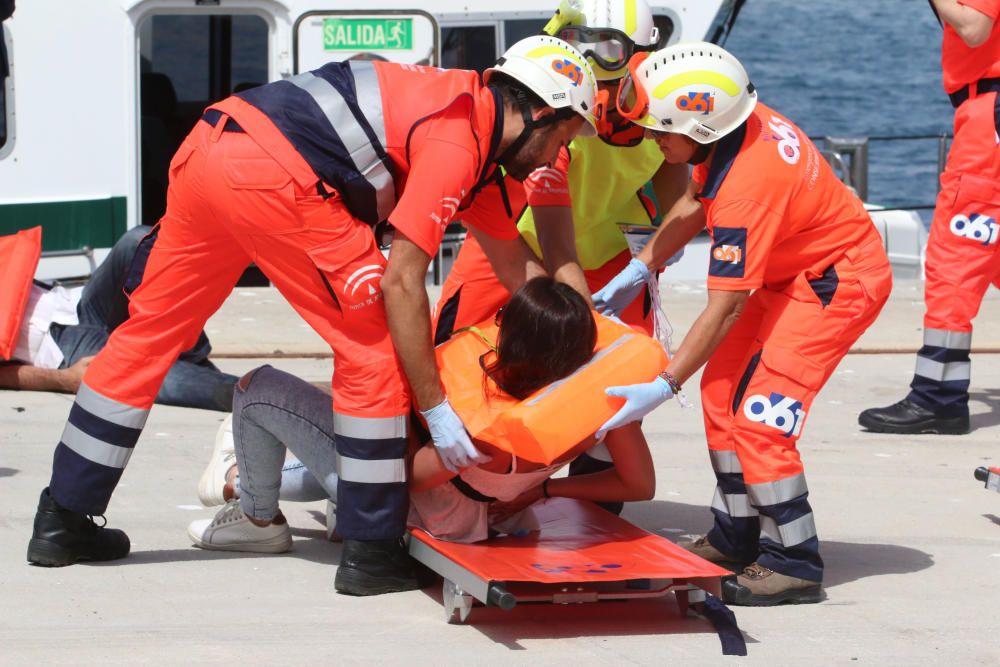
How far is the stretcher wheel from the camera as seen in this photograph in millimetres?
3953

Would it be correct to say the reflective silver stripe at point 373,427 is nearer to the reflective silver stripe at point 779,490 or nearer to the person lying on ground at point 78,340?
the reflective silver stripe at point 779,490

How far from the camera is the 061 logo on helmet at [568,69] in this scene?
13.4 ft

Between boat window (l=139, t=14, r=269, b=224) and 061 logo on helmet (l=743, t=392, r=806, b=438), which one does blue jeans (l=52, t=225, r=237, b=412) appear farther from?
boat window (l=139, t=14, r=269, b=224)

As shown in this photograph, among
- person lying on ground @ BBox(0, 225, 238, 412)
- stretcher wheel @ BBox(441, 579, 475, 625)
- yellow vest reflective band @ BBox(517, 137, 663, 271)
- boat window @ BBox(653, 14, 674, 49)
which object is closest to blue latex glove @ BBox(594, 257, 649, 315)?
yellow vest reflective band @ BBox(517, 137, 663, 271)

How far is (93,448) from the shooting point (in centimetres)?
433

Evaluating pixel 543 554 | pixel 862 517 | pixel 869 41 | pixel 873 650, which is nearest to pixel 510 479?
pixel 543 554

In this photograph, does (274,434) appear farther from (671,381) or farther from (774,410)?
(774,410)

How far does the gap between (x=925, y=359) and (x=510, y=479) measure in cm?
296

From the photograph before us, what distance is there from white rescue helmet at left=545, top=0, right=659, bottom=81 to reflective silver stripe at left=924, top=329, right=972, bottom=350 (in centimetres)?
217

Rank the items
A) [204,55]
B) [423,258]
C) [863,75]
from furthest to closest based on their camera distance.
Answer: [863,75] < [204,55] < [423,258]

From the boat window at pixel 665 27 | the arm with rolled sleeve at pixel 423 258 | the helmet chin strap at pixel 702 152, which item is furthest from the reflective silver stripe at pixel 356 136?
the boat window at pixel 665 27

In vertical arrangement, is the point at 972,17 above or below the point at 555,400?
above

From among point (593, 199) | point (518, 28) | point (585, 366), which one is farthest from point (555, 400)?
point (518, 28)

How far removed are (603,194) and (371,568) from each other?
153 centimetres
